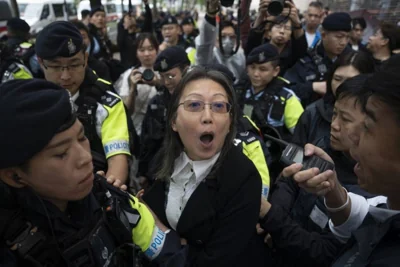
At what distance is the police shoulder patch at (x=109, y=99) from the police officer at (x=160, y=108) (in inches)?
31.1

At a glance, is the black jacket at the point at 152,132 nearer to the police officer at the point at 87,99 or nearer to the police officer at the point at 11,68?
the police officer at the point at 87,99

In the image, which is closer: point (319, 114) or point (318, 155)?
point (318, 155)

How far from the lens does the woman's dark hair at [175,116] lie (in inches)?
68.3

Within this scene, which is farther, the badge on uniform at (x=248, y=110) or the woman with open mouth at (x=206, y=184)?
the badge on uniform at (x=248, y=110)

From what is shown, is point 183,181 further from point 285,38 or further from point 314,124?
point 285,38

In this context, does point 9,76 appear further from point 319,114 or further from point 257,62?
point 319,114

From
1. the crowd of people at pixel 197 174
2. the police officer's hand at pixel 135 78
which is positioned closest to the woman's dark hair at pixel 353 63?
the crowd of people at pixel 197 174

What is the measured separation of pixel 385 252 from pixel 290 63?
3.44 meters

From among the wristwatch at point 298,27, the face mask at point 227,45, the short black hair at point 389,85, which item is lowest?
the face mask at point 227,45

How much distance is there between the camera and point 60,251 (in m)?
1.18

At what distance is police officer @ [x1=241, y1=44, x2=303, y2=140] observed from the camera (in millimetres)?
3027

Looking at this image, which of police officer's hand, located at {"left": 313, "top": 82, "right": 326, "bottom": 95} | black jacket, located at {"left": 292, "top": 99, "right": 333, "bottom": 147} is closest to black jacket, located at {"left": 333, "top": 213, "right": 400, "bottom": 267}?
black jacket, located at {"left": 292, "top": 99, "right": 333, "bottom": 147}

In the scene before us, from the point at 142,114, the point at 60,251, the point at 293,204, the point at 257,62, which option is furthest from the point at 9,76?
the point at 293,204

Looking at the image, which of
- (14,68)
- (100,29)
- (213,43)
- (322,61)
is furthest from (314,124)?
(100,29)
